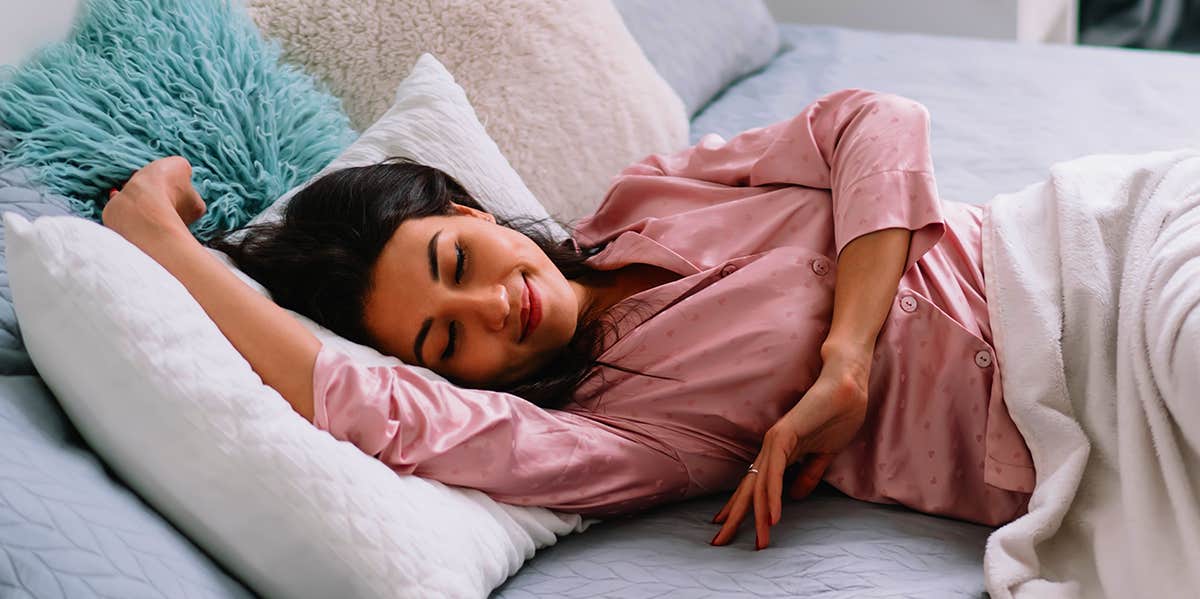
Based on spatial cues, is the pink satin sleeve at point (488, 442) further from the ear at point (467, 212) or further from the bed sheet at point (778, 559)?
the ear at point (467, 212)

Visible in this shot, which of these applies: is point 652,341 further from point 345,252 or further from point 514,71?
point 514,71

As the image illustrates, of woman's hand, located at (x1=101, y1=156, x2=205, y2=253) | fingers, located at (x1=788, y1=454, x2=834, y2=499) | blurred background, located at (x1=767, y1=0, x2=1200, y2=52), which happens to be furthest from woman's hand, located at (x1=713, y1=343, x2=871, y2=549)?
blurred background, located at (x1=767, y1=0, x2=1200, y2=52)

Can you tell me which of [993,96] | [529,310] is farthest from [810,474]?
[993,96]

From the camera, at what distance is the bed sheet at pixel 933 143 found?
3.18 ft

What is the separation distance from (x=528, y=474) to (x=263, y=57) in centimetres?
65

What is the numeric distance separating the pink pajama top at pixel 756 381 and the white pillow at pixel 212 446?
0.09m

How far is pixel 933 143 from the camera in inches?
74.3

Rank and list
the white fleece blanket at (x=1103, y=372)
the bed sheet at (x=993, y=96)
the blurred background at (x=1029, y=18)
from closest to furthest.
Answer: the white fleece blanket at (x=1103, y=372)
the bed sheet at (x=993, y=96)
the blurred background at (x=1029, y=18)

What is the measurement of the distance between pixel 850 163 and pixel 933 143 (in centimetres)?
72

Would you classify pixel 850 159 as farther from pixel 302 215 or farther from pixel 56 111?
pixel 56 111

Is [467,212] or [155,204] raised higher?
[155,204]

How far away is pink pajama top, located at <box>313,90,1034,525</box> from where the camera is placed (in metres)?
1.00

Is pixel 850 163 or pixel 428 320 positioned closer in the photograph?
pixel 428 320

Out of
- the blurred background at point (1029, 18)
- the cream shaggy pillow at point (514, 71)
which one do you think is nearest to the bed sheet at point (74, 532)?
the cream shaggy pillow at point (514, 71)
